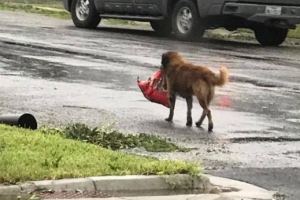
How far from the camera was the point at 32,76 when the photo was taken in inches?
491

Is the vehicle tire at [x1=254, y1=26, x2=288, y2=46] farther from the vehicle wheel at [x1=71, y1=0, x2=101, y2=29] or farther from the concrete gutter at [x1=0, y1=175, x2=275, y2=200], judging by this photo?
the concrete gutter at [x1=0, y1=175, x2=275, y2=200]

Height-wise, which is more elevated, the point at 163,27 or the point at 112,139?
the point at 112,139

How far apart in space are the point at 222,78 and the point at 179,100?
205 cm

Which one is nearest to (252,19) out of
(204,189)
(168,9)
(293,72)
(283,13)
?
(283,13)

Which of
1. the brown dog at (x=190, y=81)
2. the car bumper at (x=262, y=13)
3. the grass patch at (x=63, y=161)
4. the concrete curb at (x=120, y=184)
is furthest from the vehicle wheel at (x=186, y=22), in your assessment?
the concrete curb at (x=120, y=184)

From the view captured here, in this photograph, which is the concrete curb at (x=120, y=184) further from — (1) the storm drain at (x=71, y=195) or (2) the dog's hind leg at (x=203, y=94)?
(2) the dog's hind leg at (x=203, y=94)

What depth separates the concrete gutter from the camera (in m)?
5.98

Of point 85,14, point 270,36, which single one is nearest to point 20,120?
point 270,36

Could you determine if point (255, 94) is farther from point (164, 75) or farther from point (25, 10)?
point (25, 10)

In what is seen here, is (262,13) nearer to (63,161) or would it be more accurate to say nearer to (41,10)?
(63,161)

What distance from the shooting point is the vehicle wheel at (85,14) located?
73.2ft

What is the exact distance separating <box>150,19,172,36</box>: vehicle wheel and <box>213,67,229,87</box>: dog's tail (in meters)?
11.4

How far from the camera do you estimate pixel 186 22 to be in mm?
20000

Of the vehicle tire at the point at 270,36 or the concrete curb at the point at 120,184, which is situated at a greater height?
the concrete curb at the point at 120,184
